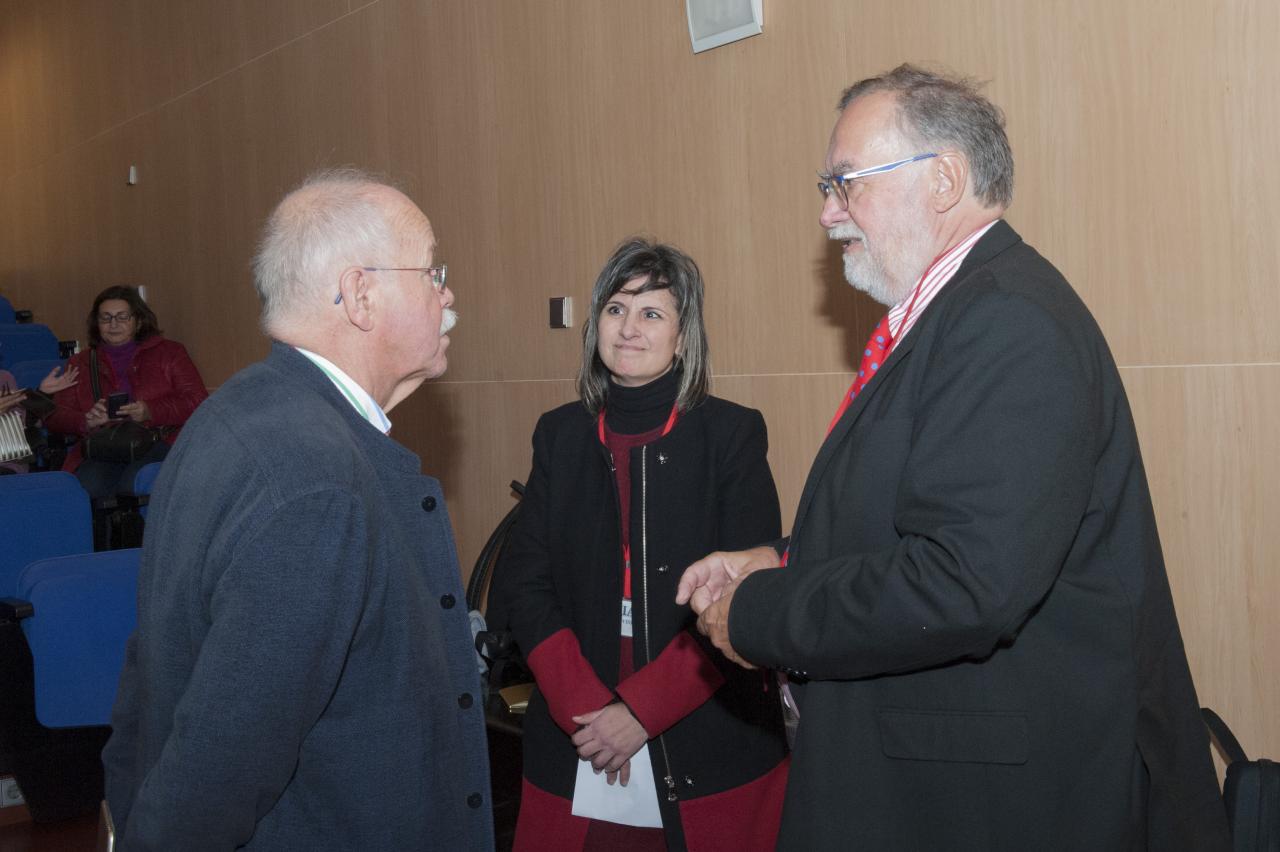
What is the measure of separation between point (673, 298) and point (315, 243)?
1.16 metres

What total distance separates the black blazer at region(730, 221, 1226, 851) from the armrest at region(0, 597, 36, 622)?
8.06ft

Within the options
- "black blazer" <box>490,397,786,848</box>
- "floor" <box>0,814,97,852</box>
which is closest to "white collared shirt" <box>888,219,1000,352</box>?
"black blazer" <box>490,397,786,848</box>

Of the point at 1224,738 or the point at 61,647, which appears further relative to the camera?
the point at 61,647

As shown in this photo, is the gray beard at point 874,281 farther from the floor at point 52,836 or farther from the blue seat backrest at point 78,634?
the floor at point 52,836

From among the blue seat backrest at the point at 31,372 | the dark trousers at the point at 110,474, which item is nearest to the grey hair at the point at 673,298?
the dark trousers at the point at 110,474

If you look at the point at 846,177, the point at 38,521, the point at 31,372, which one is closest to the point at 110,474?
the point at 38,521

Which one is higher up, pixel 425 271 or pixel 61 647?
pixel 425 271

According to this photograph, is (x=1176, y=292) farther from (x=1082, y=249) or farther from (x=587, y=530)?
(x=587, y=530)

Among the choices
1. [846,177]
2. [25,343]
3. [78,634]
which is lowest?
[78,634]

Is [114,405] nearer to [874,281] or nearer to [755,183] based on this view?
[755,183]

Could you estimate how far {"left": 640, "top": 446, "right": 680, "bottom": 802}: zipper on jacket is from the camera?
2.29 metres

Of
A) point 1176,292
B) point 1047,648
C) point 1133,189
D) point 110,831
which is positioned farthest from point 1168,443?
point 110,831

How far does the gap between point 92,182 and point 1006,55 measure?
8.05 metres

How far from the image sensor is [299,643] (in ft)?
4.14
